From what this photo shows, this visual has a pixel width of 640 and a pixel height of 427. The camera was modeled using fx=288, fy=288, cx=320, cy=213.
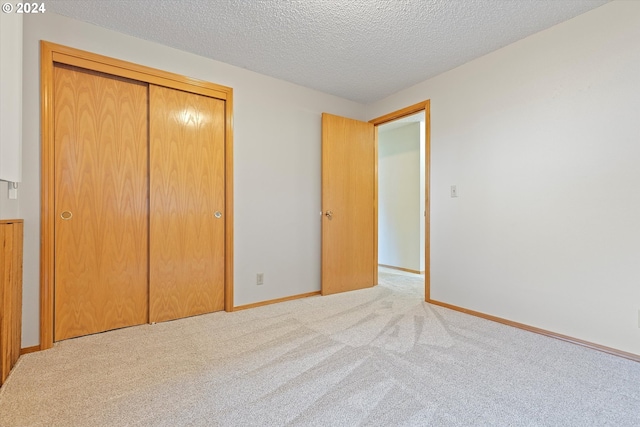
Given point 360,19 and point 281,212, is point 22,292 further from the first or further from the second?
point 360,19

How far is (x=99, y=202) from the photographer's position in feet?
7.25

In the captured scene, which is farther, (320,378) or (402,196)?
(402,196)

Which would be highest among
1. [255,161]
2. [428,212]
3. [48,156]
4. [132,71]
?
[132,71]

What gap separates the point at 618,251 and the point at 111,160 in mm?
3683

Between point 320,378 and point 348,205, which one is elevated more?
point 348,205

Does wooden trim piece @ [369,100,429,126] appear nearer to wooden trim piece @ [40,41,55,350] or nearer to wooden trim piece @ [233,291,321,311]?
wooden trim piece @ [233,291,321,311]

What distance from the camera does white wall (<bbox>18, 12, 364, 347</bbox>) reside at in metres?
1.94

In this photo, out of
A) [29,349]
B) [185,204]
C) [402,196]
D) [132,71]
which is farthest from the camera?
[402,196]

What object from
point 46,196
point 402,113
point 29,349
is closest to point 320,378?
point 29,349

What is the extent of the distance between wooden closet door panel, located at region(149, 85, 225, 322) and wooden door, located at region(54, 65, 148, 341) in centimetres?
8

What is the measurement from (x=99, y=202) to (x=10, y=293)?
2.63ft

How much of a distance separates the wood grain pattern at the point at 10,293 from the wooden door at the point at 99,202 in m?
0.25

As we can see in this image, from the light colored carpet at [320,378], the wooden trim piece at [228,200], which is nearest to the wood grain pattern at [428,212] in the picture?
the light colored carpet at [320,378]

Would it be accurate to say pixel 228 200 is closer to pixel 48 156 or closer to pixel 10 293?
pixel 48 156
